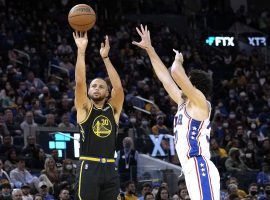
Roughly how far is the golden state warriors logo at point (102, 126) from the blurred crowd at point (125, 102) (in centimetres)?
357

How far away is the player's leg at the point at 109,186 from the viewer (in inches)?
353

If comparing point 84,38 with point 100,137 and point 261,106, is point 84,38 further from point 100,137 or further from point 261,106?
point 261,106

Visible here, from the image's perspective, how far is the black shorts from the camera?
8.88m

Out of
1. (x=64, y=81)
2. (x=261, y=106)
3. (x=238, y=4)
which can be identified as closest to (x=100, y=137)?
(x=64, y=81)

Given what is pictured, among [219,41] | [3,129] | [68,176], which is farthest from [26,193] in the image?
[219,41]

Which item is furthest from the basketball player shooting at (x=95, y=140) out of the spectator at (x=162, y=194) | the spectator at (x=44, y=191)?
the spectator at (x=162, y=194)

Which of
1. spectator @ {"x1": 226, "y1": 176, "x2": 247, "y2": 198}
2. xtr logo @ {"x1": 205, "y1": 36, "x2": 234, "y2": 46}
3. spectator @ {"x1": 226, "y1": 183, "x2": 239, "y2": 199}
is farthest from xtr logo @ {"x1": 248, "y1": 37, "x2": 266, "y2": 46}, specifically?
spectator @ {"x1": 226, "y1": 183, "x2": 239, "y2": 199}

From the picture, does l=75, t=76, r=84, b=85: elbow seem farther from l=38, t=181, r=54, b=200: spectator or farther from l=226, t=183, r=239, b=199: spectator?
l=226, t=183, r=239, b=199: spectator

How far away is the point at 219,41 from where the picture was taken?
31984 millimetres

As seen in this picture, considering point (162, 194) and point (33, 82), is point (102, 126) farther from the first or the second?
point (33, 82)

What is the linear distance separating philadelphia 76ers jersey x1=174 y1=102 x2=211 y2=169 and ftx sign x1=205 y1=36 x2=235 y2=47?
23776 mm

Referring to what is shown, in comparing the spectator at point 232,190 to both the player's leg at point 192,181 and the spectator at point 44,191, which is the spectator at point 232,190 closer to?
the spectator at point 44,191

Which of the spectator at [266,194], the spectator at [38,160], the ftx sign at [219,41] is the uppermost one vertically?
the ftx sign at [219,41]

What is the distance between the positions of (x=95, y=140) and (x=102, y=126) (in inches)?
7.3
